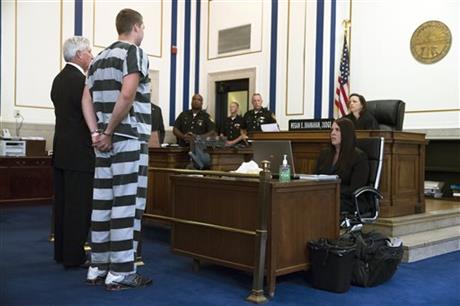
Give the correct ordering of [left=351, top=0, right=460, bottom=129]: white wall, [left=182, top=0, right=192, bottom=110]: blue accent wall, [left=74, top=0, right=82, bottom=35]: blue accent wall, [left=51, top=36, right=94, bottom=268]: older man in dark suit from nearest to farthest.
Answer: [left=51, top=36, right=94, bottom=268]: older man in dark suit < [left=351, top=0, right=460, bottom=129]: white wall < [left=74, top=0, right=82, bottom=35]: blue accent wall < [left=182, top=0, right=192, bottom=110]: blue accent wall

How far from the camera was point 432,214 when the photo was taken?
5.18 meters

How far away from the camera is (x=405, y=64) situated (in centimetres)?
746

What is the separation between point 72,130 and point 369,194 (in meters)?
2.18

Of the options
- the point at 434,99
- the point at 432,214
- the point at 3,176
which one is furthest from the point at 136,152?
the point at 434,99

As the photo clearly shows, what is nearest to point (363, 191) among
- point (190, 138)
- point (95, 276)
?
point (95, 276)

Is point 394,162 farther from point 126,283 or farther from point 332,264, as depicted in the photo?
point 126,283

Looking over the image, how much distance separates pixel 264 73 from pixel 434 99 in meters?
3.01

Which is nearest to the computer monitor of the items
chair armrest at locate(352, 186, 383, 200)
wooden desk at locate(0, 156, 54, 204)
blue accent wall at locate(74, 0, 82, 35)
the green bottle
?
the green bottle

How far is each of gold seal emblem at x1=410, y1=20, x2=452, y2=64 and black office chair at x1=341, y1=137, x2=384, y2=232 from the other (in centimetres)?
359

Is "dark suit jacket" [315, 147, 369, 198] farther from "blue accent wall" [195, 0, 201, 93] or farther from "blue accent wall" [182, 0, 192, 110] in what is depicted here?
"blue accent wall" [195, 0, 201, 93]

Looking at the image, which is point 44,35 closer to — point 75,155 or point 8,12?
point 8,12

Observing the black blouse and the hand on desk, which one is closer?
the black blouse

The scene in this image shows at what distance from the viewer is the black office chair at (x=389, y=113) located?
18.6 feet

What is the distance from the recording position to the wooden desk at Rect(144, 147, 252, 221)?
16.4ft
